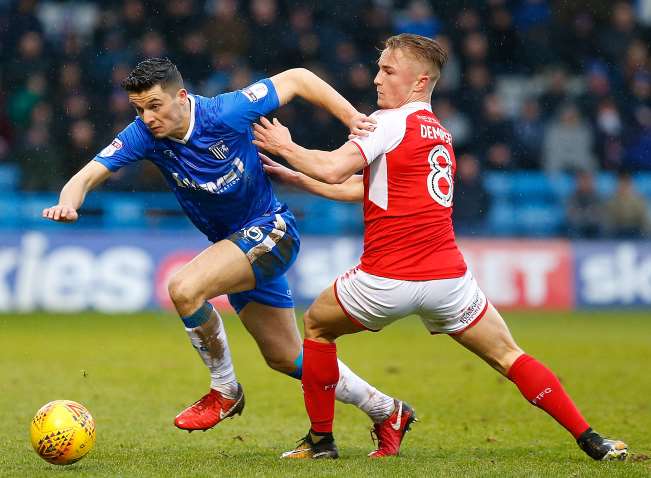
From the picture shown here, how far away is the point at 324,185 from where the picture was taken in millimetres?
7133

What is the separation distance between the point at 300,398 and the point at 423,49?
13.7ft

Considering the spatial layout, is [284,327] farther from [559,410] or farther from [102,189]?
[102,189]

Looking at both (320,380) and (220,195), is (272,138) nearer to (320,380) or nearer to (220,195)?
(220,195)

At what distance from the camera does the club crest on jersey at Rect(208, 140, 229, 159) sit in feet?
22.9

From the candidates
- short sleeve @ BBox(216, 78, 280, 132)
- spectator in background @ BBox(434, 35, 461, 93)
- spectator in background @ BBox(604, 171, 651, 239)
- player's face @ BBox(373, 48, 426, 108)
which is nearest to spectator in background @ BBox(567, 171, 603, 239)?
spectator in background @ BBox(604, 171, 651, 239)

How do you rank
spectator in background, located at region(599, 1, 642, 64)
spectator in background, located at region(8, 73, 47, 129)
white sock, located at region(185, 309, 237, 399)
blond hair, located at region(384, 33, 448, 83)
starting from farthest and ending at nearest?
spectator in background, located at region(599, 1, 642, 64) < spectator in background, located at region(8, 73, 47, 129) < white sock, located at region(185, 309, 237, 399) < blond hair, located at region(384, 33, 448, 83)

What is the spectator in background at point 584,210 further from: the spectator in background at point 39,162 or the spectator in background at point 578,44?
the spectator in background at point 39,162

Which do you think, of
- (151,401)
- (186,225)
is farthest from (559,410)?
(186,225)

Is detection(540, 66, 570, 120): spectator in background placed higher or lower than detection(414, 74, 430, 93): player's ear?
lower

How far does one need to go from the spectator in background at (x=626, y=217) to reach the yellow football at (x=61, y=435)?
13.7 m

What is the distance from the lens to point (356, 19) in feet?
66.1

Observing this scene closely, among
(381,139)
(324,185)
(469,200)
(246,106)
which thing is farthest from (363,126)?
(469,200)

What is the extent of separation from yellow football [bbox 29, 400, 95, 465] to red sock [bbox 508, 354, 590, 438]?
2.41m

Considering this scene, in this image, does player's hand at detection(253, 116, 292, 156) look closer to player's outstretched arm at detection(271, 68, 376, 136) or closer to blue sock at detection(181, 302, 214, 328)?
player's outstretched arm at detection(271, 68, 376, 136)
